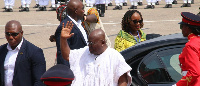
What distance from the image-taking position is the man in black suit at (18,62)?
490 centimetres

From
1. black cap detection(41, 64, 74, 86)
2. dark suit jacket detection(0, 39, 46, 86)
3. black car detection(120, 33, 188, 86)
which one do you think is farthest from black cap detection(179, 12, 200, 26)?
black cap detection(41, 64, 74, 86)

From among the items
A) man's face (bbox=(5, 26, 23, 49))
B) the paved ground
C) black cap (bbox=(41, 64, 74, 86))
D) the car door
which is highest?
man's face (bbox=(5, 26, 23, 49))

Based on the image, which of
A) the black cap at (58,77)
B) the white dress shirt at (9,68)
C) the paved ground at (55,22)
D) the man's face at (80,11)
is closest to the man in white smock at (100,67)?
the white dress shirt at (9,68)

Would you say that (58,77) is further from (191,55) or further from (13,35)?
(13,35)

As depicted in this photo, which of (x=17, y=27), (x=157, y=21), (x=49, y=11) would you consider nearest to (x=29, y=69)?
(x=17, y=27)

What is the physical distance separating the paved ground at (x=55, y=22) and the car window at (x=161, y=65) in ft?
17.9

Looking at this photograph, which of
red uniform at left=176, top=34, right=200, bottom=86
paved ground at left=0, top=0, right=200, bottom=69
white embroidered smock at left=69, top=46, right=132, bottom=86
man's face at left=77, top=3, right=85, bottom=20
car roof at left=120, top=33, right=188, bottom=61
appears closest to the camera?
red uniform at left=176, top=34, right=200, bottom=86

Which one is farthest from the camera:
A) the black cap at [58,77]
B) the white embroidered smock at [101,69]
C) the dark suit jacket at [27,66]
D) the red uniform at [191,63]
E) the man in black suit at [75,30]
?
the man in black suit at [75,30]

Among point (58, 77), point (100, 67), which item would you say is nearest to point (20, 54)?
point (100, 67)

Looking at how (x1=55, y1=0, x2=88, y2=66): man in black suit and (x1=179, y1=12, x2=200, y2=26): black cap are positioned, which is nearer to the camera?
(x1=179, y1=12, x2=200, y2=26): black cap

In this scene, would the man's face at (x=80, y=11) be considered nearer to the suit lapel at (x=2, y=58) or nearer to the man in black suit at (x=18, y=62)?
the man in black suit at (x=18, y=62)

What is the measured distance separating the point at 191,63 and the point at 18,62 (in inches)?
73.3

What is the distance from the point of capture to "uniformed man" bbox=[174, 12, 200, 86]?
4.14 meters

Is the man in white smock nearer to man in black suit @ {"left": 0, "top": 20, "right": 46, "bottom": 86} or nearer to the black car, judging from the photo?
Result: the black car
